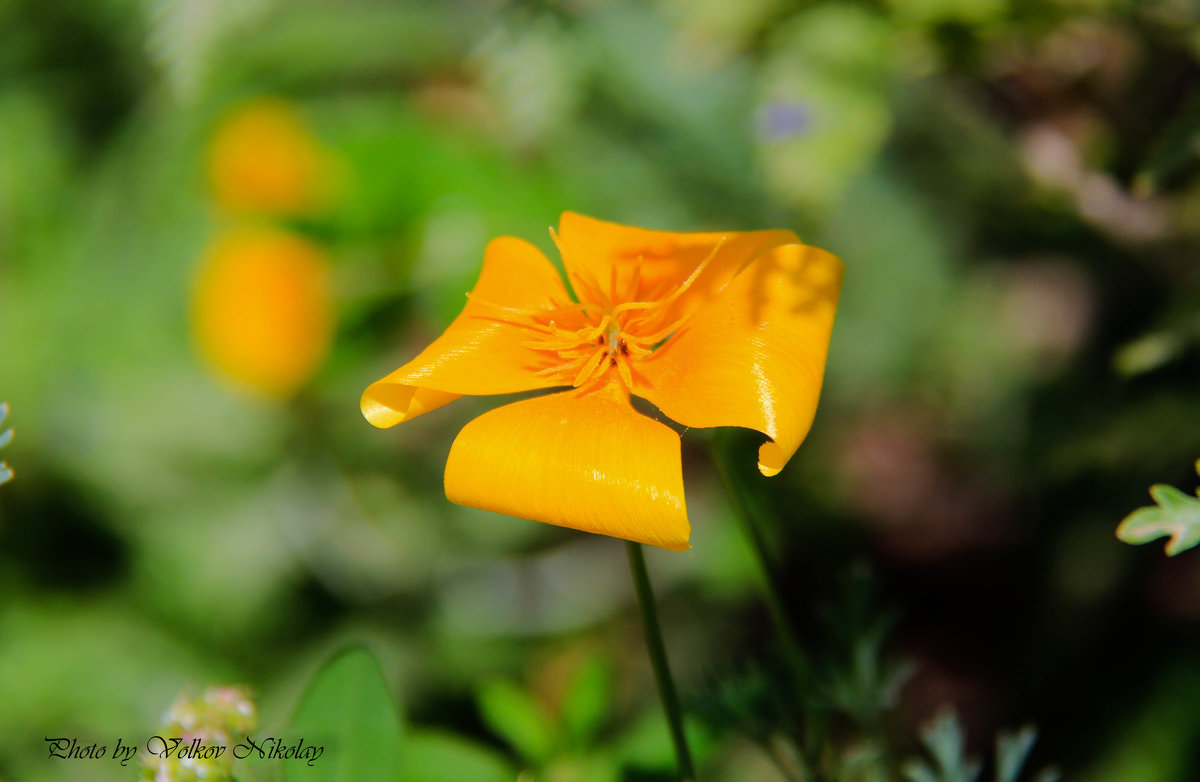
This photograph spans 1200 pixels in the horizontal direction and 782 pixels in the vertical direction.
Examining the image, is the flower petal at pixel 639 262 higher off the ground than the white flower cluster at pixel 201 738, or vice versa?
the flower petal at pixel 639 262

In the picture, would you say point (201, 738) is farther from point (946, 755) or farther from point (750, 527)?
point (946, 755)

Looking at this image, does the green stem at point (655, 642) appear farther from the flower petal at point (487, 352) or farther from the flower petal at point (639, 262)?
the flower petal at point (639, 262)

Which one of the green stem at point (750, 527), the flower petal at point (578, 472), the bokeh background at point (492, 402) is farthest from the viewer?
the bokeh background at point (492, 402)

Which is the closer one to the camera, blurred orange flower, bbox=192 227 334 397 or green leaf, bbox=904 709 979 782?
green leaf, bbox=904 709 979 782

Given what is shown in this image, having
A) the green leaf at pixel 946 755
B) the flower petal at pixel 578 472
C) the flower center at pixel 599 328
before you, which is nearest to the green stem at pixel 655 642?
the flower petal at pixel 578 472

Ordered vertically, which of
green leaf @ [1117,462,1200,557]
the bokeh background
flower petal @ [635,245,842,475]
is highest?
the bokeh background

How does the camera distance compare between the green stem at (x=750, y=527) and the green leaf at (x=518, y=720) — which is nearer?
the green stem at (x=750, y=527)

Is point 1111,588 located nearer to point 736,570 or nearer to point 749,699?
point 736,570

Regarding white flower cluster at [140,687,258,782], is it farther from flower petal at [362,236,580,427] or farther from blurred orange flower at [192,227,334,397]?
blurred orange flower at [192,227,334,397]

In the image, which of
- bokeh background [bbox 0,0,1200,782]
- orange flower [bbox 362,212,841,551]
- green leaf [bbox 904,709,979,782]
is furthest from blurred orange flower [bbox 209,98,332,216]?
green leaf [bbox 904,709,979,782]
